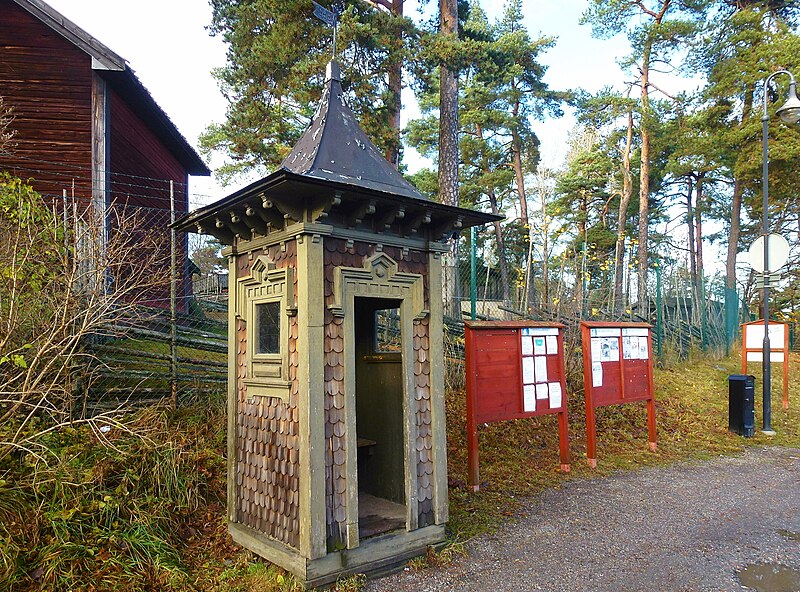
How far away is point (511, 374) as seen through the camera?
247 inches

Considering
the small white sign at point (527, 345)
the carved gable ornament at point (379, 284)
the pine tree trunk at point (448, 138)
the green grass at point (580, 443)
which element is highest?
the pine tree trunk at point (448, 138)

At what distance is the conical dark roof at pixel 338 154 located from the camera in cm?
438

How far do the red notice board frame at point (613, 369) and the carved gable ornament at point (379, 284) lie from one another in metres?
3.33

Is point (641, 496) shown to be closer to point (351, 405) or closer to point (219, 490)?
point (351, 405)

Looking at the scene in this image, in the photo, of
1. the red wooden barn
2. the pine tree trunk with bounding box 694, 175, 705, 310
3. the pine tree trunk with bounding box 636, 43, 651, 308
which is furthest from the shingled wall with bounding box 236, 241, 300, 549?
the pine tree trunk with bounding box 694, 175, 705, 310

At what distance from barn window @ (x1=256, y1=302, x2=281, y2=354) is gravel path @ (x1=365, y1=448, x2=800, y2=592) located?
1908 millimetres

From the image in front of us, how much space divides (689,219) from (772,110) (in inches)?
526

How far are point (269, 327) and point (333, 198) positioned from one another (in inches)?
48.2

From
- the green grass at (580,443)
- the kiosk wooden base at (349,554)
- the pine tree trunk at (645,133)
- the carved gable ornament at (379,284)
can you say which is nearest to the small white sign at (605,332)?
the green grass at (580,443)

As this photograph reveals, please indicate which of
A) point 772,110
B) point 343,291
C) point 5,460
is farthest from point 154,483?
point 772,110

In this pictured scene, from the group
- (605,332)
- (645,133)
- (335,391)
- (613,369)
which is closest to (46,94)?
(335,391)

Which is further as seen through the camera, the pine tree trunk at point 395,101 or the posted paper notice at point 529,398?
the pine tree trunk at point 395,101

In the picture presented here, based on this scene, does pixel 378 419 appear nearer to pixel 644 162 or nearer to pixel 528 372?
pixel 528 372

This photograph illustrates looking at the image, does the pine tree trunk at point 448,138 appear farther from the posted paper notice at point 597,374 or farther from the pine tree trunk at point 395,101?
the posted paper notice at point 597,374
